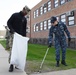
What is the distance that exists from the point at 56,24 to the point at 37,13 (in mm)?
40801

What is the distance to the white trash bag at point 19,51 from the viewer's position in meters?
7.49

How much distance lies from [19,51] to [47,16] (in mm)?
33744

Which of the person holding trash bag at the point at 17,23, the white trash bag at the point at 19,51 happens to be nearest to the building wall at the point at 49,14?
the person holding trash bag at the point at 17,23

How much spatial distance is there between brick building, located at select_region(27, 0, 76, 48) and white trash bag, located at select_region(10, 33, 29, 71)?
70.4 ft

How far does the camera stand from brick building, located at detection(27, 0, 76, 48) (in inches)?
1159

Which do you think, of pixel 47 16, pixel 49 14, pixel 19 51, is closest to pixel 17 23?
pixel 19 51

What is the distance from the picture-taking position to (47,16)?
134ft

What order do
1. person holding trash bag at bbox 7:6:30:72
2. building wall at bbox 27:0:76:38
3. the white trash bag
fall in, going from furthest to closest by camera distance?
building wall at bbox 27:0:76:38, person holding trash bag at bbox 7:6:30:72, the white trash bag

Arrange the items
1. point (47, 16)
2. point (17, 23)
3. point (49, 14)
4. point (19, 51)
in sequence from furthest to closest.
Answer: point (47, 16) → point (49, 14) → point (17, 23) → point (19, 51)

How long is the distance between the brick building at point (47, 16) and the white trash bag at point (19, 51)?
2147 centimetres

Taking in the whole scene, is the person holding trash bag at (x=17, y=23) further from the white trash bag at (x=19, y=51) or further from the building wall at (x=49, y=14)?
the building wall at (x=49, y=14)

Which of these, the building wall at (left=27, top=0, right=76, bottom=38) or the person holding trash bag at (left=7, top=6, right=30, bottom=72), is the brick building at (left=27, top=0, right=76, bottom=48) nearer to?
the building wall at (left=27, top=0, right=76, bottom=38)

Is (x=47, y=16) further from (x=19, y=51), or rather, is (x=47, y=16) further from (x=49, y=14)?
(x=19, y=51)

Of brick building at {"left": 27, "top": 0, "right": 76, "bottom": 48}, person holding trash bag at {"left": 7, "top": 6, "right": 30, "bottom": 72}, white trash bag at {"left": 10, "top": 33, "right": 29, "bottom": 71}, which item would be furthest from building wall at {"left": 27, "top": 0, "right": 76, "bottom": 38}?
white trash bag at {"left": 10, "top": 33, "right": 29, "bottom": 71}
